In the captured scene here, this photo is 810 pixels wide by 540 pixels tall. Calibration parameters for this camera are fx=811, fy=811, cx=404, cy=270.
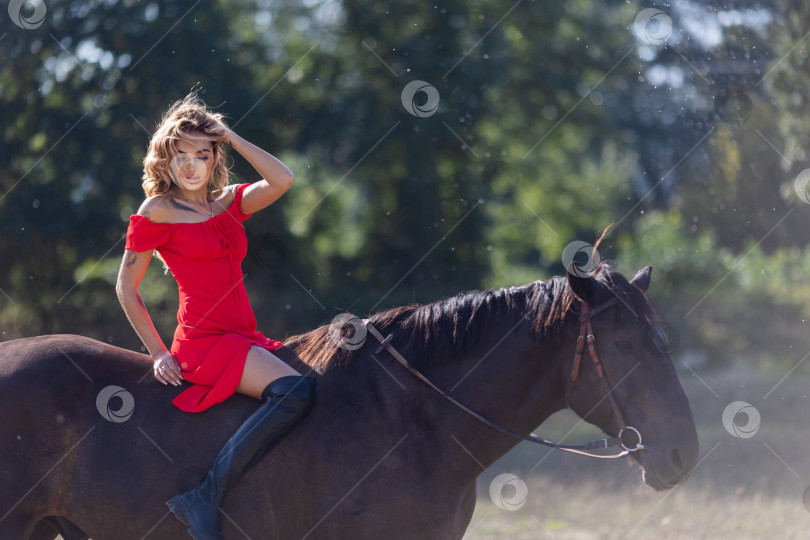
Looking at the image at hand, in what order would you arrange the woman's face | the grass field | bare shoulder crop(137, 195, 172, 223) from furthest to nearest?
the grass field, the woman's face, bare shoulder crop(137, 195, 172, 223)

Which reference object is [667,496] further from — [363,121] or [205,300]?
[363,121]

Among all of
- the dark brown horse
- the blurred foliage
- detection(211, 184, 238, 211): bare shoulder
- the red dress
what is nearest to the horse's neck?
the dark brown horse

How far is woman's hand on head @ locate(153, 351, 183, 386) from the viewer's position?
3576 mm

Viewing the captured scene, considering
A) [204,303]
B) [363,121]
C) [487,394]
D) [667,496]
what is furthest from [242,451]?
[363,121]

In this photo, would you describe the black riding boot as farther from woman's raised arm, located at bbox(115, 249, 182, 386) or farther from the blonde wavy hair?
the blonde wavy hair

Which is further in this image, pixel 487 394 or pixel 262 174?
pixel 262 174

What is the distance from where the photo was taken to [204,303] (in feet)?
11.9

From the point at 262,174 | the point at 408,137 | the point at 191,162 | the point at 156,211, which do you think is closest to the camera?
the point at 156,211

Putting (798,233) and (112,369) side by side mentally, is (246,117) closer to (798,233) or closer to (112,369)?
(112,369)

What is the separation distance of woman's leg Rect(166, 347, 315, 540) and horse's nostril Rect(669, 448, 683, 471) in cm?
153

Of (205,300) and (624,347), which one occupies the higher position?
(205,300)

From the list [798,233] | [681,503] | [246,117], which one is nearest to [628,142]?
[798,233]

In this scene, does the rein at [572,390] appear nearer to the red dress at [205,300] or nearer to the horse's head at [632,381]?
the horse's head at [632,381]

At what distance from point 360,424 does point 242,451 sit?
0.51 metres
